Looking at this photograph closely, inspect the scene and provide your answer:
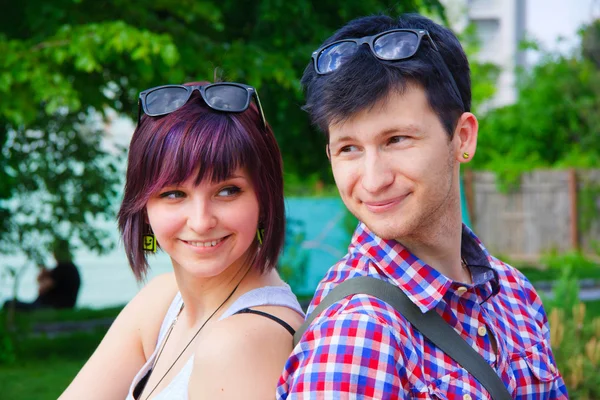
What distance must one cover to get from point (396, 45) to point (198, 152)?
1.85 ft

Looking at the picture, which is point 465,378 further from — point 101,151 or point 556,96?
point 556,96

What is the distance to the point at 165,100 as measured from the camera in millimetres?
2057

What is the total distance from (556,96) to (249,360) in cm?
1770

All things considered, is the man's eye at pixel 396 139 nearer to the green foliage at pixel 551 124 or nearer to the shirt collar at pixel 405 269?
the shirt collar at pixel 405 269

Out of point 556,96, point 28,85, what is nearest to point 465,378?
point 28,85

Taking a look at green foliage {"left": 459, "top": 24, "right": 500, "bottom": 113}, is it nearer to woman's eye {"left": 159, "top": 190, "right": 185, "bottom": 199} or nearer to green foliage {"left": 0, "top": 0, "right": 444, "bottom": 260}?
green foliage {"left": 0, "top": 0, "right": 444, "bottom": 260}

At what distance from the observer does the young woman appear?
6.02 feet

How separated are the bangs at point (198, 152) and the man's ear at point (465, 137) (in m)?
0.52

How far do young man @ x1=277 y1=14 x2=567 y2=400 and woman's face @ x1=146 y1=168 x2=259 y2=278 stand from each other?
33 cm

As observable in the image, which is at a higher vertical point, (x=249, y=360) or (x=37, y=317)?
(x=249, y=360)

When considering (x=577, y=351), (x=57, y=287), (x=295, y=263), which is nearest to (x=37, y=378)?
(x=57, y=287)

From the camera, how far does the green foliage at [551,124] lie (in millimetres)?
17625

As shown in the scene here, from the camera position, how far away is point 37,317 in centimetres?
868

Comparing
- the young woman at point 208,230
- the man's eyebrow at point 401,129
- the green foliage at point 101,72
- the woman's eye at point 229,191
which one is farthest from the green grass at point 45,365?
the man's eyebrow at point 401,129
